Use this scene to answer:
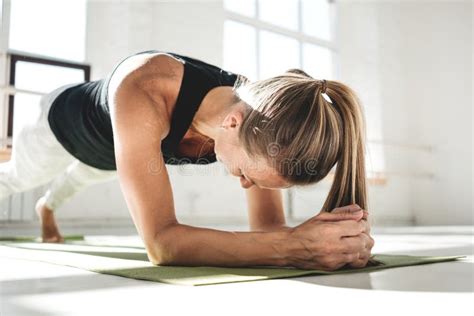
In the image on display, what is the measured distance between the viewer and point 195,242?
3.80 ft

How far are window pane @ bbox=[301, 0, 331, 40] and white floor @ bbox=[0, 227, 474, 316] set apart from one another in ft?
17.0

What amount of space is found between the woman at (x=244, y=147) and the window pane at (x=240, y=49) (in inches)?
150

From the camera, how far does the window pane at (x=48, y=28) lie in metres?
3.99

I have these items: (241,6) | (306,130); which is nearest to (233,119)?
(306,130)

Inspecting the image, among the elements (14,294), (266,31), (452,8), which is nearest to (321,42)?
(266,31)

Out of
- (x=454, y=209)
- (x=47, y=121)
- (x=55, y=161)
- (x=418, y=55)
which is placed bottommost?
(x=454, y=209)

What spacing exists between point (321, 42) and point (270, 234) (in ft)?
17.2

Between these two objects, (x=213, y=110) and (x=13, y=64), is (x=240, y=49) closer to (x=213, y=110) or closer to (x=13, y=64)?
(x=13, y=64)

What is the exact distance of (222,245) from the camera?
45.4 inches

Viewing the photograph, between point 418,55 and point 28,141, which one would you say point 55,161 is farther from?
point 418,55

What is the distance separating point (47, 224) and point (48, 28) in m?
2.24

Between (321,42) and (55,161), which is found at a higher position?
(321,42)

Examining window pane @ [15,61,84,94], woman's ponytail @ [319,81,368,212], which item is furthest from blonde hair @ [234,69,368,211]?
window pane @ [15,61,84,94]

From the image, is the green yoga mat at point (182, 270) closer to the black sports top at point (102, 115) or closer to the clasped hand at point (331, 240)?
the clasped hand at point (331, 240)
